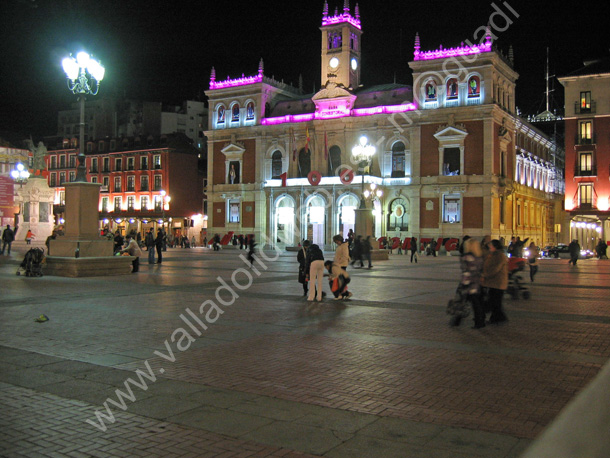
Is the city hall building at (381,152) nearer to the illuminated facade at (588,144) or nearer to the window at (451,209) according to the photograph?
the window at (451,209)

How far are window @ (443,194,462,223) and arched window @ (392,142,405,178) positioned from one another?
5.14 meters

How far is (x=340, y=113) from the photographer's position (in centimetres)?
5484

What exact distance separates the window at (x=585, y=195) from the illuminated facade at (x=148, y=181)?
42168 millimetres

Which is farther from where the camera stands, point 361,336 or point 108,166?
point 108,166

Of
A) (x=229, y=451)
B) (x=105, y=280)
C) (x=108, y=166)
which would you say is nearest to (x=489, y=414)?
(x=229, y=451)

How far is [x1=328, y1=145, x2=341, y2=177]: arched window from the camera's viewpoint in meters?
55.4

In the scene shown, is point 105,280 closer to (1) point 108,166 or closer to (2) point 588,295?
(2) point 588,295

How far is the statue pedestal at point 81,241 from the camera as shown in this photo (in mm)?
19047

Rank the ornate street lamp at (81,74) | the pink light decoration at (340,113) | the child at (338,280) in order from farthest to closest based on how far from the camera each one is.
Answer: the pink light decoration at (340,113), the ornate street lamp at (81,74), the child at (338,280)

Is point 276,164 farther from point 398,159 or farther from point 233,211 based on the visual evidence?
point 398,159

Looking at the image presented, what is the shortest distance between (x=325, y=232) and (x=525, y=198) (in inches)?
805

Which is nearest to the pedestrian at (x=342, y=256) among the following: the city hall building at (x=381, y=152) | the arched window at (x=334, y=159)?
the city hall building at (x=381, y=152)

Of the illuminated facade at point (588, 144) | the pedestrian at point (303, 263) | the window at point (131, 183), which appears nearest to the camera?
the pedestrian at point (303, 263)

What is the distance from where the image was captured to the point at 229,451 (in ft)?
14.5
